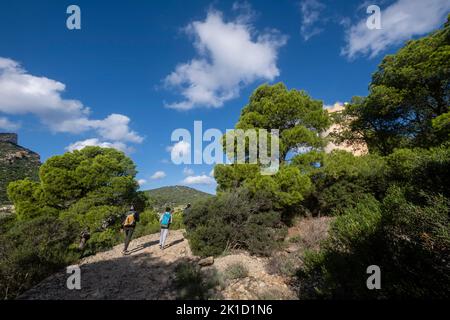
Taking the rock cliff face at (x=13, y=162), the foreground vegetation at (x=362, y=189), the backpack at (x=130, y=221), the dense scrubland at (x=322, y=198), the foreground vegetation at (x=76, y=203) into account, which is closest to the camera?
the foreground vegetation at (x=362, y=189)

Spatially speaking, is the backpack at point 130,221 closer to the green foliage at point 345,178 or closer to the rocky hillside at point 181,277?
the rocky hillside at point 181,277

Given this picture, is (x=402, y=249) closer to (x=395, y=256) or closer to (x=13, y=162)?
(x=395, y=256)

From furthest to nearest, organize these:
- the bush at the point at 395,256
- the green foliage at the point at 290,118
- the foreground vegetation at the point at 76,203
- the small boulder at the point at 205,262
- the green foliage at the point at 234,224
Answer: the green foliage at the point at 290,118 < the green foliage at the point at 234,224 < the foreground vegetation at the point at 76,203 < the small boulder at the point at 205,262 < the bush at the point at 395,256

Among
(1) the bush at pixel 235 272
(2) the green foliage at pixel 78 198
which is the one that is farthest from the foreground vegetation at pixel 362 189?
(2) the green foliage at pixel 78 198

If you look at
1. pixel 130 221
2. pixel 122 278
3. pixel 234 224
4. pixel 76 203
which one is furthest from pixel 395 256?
pixel 76 203

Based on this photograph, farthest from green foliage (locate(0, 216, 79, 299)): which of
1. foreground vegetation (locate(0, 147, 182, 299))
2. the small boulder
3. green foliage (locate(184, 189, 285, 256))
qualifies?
the small boulder

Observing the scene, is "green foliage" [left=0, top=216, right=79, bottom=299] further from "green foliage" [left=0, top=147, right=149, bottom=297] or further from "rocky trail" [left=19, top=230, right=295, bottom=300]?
"rocky trail" [left=19, top=230, right=295, bottom=300]

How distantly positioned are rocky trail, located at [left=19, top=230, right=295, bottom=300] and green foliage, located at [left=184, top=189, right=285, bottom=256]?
467 millimetres

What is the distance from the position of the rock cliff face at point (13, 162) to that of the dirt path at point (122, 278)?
1087 inches

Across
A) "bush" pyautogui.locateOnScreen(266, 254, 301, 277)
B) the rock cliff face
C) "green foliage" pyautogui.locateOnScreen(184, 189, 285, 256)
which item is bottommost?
"bush" pyautogui.locateOnScreen(266, 254, 301, 277)

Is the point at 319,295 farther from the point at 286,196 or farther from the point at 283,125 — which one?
the point at 283,125

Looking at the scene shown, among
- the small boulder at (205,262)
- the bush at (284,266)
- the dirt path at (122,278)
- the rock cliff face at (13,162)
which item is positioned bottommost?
the dirt path at (122,278)

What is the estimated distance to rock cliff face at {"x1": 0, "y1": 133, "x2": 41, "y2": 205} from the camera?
26506 millimetres

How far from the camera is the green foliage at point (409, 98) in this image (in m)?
9.86
